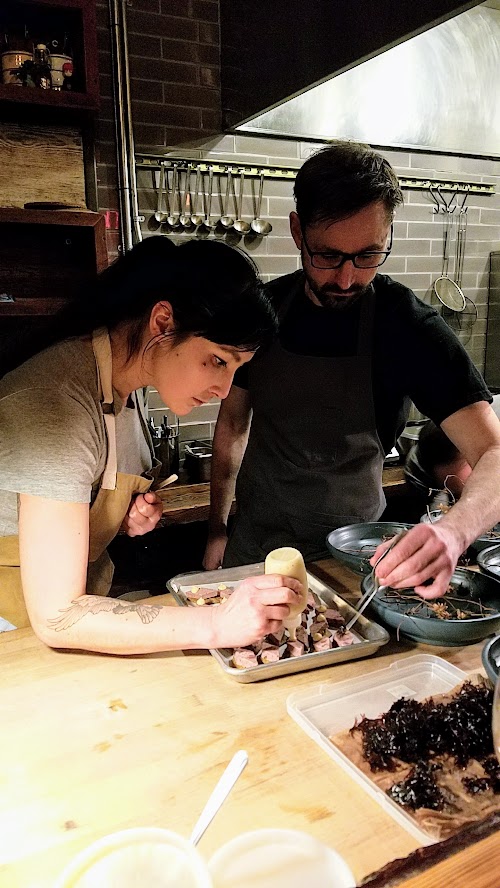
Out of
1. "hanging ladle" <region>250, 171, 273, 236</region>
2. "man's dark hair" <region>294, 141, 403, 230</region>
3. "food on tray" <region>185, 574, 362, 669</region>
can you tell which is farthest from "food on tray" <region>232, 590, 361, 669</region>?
"hanging ladle" <region>250, 171, 273, 236</region>

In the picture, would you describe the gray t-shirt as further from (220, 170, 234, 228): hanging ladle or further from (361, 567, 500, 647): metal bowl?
(220, 170, 234, 228): hanging ladle

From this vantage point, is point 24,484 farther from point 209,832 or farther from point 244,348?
point 209,832

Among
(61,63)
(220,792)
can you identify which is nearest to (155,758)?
(220,792)

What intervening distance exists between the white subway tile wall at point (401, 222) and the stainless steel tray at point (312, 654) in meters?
2.19

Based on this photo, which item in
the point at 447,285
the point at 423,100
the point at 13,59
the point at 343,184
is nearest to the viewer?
the point at 343,184

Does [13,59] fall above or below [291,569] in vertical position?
above

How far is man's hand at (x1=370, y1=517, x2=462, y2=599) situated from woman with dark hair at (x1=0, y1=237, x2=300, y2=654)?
230 millimetres

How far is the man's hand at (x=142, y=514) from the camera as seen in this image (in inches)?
70.5

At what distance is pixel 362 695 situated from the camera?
1271 millimetres

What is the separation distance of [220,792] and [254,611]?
1.38ft

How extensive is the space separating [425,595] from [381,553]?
133 mm

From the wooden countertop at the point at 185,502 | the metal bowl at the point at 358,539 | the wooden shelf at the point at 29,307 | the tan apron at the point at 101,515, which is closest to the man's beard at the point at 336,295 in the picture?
the metal bowl at the point at 358,539

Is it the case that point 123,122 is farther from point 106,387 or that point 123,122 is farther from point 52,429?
point 52,429

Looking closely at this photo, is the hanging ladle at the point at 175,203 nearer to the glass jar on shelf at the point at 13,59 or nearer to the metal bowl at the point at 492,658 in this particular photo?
the glass jar on shelf at the point at 13,59
